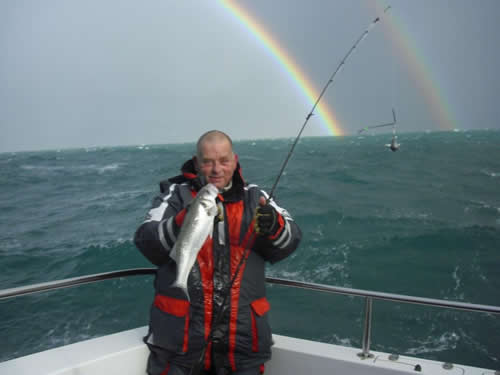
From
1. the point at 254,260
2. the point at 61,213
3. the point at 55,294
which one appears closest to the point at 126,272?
the point at 254,260

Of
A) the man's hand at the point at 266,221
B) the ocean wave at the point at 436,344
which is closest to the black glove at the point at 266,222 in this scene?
the man's hand at the point at 266,221

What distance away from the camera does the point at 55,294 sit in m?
13.0

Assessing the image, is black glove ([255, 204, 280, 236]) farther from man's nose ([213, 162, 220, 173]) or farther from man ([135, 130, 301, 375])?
man's nose ([213, 162, 220, 173])

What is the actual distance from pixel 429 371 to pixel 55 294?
43.7 ft

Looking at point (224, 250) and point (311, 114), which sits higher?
point (311, 114)

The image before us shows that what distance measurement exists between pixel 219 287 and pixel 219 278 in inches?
2.4

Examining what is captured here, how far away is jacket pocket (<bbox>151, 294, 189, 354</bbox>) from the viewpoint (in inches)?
98.2

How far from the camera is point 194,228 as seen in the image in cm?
210

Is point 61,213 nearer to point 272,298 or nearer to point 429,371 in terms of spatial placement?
point 272,298

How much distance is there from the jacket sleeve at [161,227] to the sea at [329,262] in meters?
8.82

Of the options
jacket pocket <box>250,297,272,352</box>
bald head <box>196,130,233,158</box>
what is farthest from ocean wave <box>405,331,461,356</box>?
bald head <box>196,130,233,158</box>

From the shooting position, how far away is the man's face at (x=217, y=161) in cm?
262

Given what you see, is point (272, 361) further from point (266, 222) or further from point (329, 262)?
point (329, 262)

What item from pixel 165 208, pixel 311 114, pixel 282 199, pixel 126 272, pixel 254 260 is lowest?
pixel 282 199
